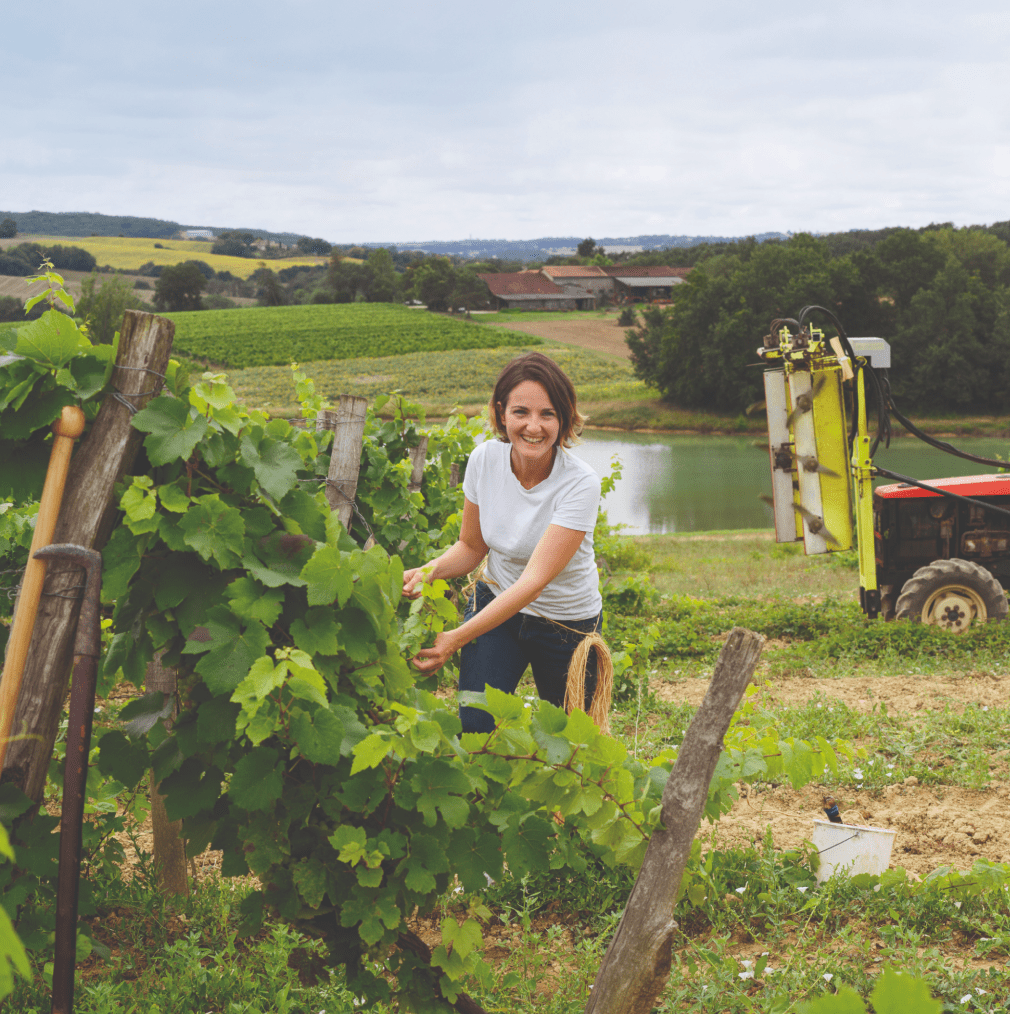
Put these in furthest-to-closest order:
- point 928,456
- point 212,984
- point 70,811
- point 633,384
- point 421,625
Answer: point 633,384 → point 928,456 → point 421,625 → point 212,984 → point 70,811

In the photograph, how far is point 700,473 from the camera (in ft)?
96.2

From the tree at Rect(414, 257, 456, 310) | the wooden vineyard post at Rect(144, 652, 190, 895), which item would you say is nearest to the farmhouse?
the tree at Rect(414, 257, 456, 310)

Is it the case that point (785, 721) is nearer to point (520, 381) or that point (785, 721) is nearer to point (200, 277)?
point (520, 381)

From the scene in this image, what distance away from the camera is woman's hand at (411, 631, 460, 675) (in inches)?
98.6

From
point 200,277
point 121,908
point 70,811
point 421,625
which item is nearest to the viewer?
point 70,811

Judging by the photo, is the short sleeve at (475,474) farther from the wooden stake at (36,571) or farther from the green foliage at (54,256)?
the green foliage at (54,256)

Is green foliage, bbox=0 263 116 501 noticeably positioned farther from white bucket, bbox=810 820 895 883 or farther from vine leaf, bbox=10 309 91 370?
white bucket, bbox=810 820 895 883

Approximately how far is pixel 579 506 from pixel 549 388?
1.23 ft

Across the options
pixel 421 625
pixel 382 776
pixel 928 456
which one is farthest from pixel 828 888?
pixel 928 456

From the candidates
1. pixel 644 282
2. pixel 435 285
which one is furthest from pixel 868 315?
pixel 435 285

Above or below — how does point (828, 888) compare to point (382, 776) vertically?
below

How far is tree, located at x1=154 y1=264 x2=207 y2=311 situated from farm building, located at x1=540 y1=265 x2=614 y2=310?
34010 millimetres

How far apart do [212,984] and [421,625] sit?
111cm

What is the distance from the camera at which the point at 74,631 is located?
73.3 inches
